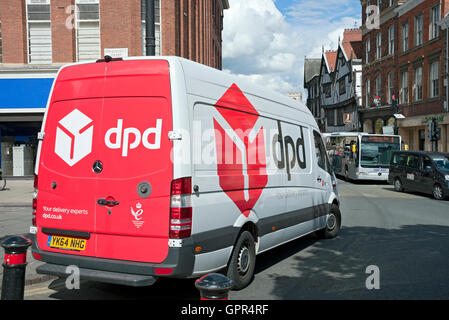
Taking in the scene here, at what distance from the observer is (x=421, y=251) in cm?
758

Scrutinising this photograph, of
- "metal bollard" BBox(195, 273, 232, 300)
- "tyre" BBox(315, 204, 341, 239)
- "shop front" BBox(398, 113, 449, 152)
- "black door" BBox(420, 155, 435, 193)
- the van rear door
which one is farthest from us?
"shop front" BBox(398, 113, 449, 152)

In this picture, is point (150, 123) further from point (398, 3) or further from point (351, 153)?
point (398, 3)

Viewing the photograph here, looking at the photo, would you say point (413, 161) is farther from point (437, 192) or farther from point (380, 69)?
point (380, 69)

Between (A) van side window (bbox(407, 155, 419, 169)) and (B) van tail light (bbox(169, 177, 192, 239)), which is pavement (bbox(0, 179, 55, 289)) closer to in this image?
(B) van tail light (bbox(169, 177, 192, 239))

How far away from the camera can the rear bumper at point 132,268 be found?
170 inches

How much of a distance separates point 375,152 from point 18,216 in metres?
17.7

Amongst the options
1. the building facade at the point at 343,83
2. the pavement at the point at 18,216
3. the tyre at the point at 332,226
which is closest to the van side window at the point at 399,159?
the tyre at the point at 332,226

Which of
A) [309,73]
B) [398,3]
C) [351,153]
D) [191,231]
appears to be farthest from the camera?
[309,73]

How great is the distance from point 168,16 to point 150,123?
57.6 ft

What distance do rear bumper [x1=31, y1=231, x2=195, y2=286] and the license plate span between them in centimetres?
9

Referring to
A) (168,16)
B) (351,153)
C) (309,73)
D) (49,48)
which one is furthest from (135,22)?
(309,73)

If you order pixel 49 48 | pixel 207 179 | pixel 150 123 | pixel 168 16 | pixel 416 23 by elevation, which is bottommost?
pixel 207 179

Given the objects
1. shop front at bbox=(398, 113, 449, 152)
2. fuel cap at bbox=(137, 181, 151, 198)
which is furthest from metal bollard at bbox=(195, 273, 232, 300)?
shop front at bbox=(398, 113, 449, 152)

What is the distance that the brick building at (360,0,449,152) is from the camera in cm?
3095
